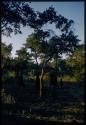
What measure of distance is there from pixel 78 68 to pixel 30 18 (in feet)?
138

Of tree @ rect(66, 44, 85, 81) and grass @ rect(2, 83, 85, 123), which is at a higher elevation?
tree @ rect(66, 44, 85, 81)

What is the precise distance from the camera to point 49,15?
1953 cm

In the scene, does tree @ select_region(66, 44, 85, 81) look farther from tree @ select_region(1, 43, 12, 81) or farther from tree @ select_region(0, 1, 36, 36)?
tree @ select_region(0, 1, 36, 36)

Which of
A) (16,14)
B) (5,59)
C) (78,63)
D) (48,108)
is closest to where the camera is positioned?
(16,14)

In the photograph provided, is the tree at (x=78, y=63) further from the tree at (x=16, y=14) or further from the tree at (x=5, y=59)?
the tree at (x=16, y=14)

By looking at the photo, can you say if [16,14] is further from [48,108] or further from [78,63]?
[78,63]

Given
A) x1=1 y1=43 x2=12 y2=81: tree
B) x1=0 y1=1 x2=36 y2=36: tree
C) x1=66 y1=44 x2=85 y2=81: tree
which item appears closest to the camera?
x1=0 y1=1 x2=36 y2=36: tree

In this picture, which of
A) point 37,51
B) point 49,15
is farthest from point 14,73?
point 49,15

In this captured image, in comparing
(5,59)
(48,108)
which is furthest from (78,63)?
(48,108)

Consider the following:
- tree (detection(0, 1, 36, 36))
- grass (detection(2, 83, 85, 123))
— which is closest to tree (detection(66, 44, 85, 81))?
grass (detection(2, 83, 85, 123))

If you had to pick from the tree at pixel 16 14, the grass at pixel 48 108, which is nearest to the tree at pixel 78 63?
the grass at pixel 48 108

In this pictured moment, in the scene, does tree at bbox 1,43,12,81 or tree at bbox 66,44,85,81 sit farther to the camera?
tree at bbox 1,43,12,81

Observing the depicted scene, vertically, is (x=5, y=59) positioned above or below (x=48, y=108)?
above

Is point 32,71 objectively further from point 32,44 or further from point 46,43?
point 46,43
